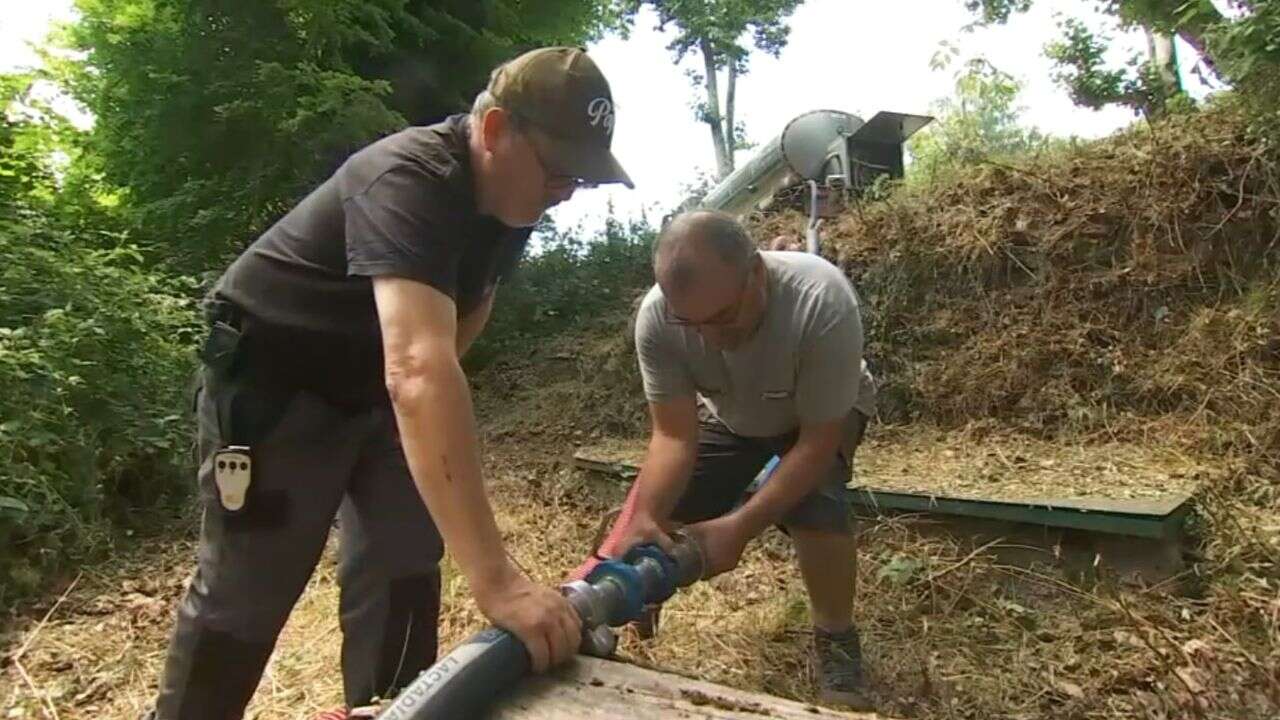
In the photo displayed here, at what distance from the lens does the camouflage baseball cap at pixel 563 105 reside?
5.29 feet

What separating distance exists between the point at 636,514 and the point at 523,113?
3.84ft

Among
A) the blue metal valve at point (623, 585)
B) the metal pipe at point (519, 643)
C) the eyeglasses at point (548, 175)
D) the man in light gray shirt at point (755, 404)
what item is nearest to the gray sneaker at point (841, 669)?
the man in light gray shirt at point (755, 404)

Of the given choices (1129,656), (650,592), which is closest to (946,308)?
(1129,656)

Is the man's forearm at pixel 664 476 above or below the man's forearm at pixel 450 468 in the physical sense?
below

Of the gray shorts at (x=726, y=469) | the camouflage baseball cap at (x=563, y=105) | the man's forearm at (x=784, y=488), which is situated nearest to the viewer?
the camouflage baseball cap at (x=563, y=105)

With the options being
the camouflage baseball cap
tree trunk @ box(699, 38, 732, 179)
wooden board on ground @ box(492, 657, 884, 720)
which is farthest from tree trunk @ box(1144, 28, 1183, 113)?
tree trunk @ box(699, 38, 732, 179)

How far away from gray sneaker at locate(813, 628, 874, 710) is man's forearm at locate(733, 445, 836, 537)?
1.72 ft

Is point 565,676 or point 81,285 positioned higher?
point 81,285

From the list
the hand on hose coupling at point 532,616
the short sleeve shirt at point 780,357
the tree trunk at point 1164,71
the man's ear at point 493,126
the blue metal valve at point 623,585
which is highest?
the tree trunk at point 1164,71

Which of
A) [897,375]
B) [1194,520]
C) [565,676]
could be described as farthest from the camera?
[897,375]

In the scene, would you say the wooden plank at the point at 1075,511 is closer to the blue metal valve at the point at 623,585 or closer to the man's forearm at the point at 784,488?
the man's forearm at the point at 784,488

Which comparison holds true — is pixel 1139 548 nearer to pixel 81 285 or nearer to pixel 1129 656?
pixel 1129 656

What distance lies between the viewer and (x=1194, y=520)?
3160mm

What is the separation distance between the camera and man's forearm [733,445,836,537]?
94.0 inches
